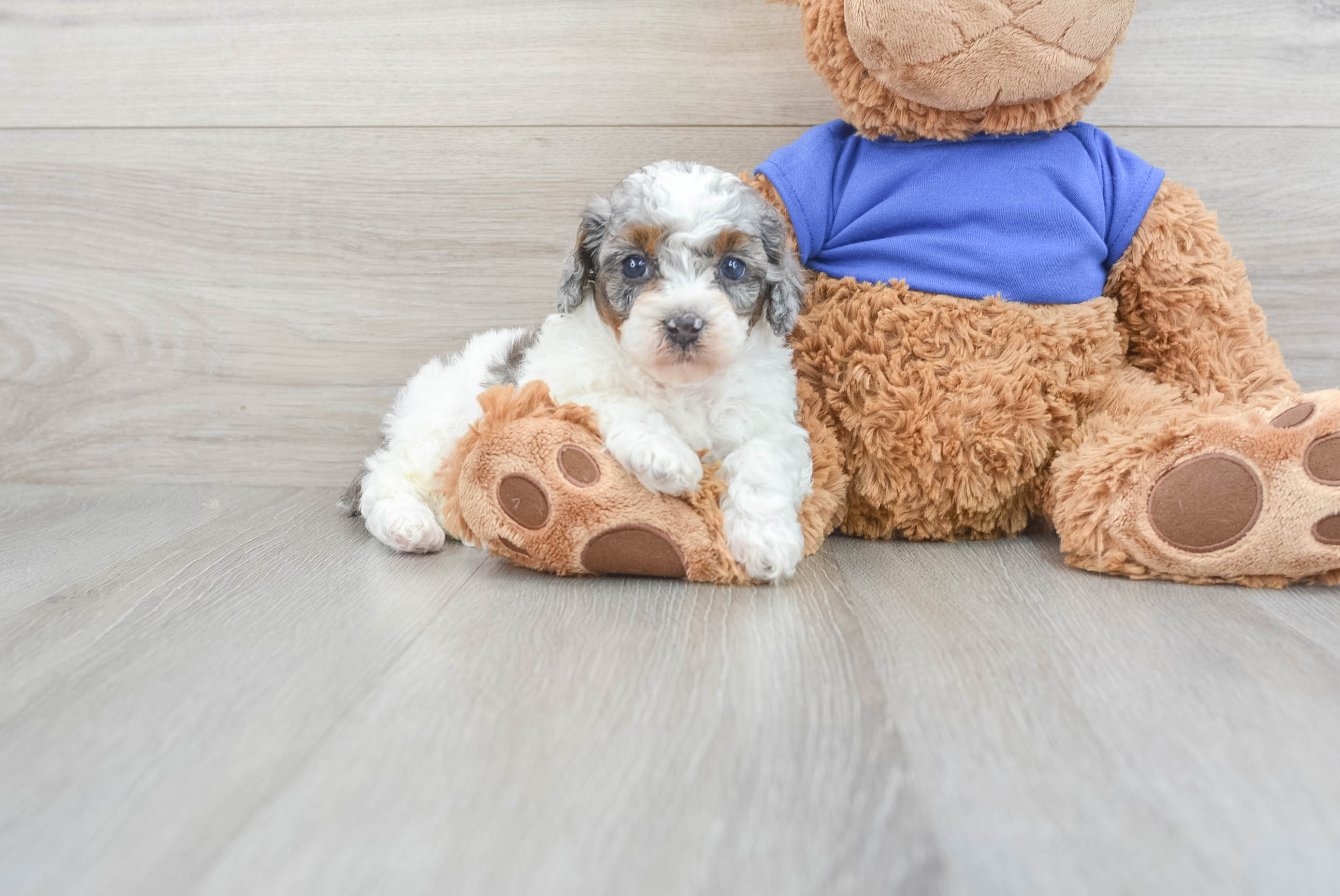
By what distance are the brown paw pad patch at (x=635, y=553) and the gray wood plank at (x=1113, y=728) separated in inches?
10.5

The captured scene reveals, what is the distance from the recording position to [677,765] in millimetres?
900

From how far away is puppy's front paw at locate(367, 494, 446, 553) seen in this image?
5.51 feet

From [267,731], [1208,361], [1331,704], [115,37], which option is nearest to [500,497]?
[267,731]

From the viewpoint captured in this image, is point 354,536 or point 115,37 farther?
point 115,37

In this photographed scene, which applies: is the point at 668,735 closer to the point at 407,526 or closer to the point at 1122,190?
the point at 407,526

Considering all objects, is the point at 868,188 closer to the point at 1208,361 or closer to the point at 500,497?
the point at 1208,361

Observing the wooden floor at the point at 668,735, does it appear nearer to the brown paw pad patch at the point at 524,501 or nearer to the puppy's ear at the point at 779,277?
the brown paw pad patch at the point at 524,501

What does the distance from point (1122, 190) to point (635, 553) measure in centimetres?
100

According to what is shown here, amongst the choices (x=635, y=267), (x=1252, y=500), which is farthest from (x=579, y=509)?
(x=1252, y=500)

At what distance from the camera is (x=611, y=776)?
883 millimetres

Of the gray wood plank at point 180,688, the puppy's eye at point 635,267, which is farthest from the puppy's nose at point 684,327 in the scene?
the gray wood plank at point 180,688

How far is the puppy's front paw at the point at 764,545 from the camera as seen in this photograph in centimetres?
140

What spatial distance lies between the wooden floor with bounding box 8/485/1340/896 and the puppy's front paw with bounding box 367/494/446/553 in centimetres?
15

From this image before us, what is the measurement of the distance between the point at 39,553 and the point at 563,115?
4.15 feet
